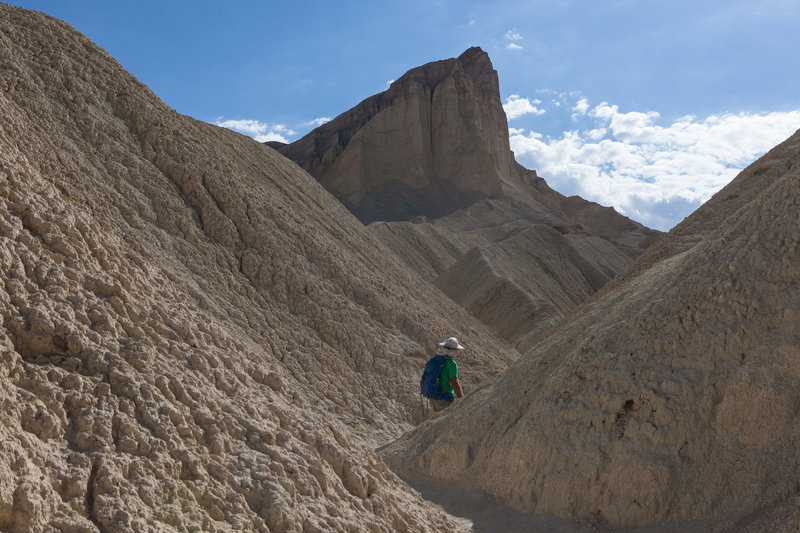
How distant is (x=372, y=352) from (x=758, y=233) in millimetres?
6471

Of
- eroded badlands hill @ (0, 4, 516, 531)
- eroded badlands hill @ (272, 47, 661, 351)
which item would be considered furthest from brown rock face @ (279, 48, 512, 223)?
eroded badlands hill @ (0, 4, 516, 531)

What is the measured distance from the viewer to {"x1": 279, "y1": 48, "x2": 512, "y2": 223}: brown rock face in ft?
158

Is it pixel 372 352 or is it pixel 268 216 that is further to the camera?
pixel 268 216

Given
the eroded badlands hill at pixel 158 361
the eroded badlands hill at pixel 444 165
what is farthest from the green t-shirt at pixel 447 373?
the eroded badlands hill at pixel 444 165

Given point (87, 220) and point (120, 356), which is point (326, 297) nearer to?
point (87, 220)

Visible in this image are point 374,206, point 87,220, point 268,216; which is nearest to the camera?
point 87,220

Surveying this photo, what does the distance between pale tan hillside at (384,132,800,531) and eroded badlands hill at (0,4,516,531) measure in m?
1.35

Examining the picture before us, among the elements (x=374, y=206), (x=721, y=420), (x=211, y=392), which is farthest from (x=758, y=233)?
(x=374, y=206)

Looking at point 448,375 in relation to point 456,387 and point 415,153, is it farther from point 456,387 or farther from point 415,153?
point 415,153

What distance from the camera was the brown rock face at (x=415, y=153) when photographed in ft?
158

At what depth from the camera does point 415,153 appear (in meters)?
49.0

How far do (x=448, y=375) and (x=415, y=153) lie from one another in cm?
4117

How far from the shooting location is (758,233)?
6.14 m

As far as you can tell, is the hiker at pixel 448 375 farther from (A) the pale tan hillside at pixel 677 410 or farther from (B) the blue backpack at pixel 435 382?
(A) the pale tan hillside at pixel 677 410
